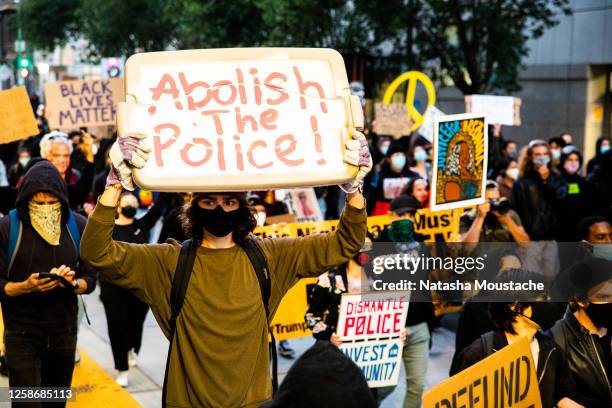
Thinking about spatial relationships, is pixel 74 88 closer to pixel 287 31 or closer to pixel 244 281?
pixel 244 281

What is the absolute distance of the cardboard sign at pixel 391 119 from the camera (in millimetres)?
14531

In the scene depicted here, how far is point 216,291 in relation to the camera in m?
4.03

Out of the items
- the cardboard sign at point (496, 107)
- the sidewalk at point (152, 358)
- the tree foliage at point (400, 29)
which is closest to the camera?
the sidewalk at point (152, 358)

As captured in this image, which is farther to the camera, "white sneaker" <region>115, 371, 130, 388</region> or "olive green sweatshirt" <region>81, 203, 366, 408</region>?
"white sneaker" <region>115, 371, 130, 388</region>

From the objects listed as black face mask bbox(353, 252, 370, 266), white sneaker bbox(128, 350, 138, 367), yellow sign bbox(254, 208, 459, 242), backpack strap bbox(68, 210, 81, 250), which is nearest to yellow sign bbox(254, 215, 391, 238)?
yellow sign bbox(254, 208, 459, 242)

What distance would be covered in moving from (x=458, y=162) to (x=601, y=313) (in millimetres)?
3341

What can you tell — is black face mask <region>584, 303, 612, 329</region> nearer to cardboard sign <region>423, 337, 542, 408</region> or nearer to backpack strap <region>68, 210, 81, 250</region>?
cardboard sign <region>423, 337, 542, 408</region>

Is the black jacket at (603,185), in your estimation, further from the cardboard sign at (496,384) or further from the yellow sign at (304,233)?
the cardboard sign at (496,384)

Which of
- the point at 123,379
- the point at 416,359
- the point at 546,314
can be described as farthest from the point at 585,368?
the point at 123,379

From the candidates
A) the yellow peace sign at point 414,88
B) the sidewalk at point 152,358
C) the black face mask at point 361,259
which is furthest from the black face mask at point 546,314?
the yellow peace sign at point 414,88

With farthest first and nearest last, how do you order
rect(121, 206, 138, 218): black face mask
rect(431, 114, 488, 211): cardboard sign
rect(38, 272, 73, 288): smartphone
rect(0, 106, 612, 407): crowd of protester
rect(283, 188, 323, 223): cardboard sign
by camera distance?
1. rect(283, 188, 323, 223): cardboard sign
2. rect(121, 206, 138, 218): black face mask
3. rect(431, 114, 488, 211): cardboard sign
4. rect(38, 272, 73, 288): smartphone
5. rect(0, 106, 612, 407): crowd of protester

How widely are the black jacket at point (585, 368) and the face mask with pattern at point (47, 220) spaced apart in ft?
9.17

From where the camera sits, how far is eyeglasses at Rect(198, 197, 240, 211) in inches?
161

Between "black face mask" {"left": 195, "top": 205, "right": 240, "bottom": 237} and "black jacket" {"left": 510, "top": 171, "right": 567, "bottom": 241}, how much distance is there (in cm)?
681
